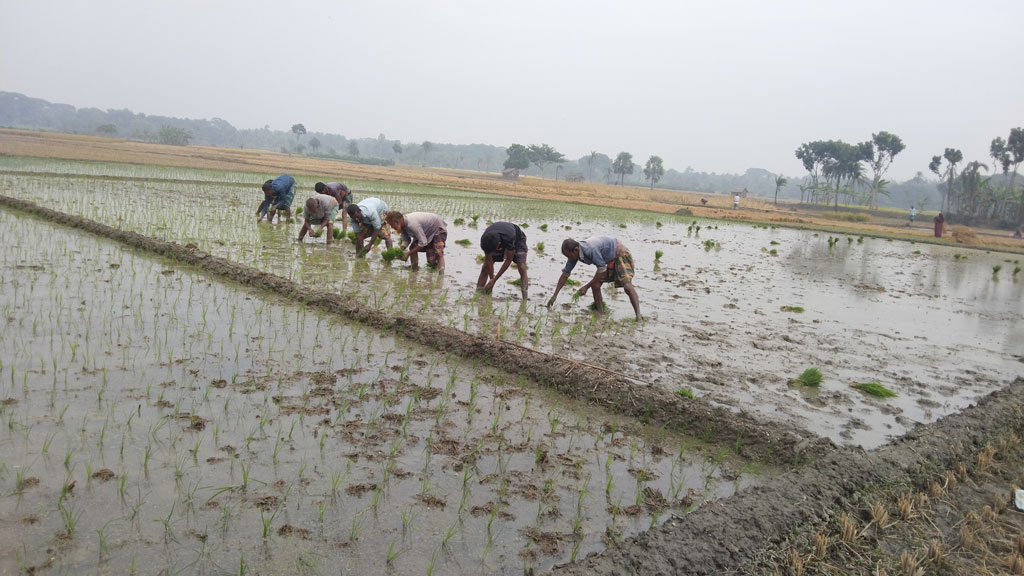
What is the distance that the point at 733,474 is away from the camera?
378 centimetres

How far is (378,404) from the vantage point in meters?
4.22

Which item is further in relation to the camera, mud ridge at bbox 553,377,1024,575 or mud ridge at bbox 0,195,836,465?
mud ridge at bbox 0,195,836,465

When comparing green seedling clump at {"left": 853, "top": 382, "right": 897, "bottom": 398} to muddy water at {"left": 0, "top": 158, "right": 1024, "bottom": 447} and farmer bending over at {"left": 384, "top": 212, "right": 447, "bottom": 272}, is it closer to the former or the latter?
muddy water at {"left": 0, "top": 158, "right": 1024, "bottom": 447}

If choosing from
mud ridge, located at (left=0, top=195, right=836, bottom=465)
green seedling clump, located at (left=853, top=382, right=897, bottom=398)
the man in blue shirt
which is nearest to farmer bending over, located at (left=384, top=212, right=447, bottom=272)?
mud ridge, located at (left=0, top=195, right=836, bottom=465)

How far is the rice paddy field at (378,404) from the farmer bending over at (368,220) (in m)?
0.41

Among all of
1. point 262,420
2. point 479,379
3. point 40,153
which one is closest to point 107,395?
point 262,420

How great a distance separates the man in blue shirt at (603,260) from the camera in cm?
686

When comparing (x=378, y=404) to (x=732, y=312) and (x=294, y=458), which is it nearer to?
(x=294, y=458)

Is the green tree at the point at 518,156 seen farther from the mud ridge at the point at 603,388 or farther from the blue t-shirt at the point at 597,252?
the mud ridge at the point at 603,388

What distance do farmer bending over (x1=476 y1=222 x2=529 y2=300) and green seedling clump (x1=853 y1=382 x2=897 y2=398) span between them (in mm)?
3755

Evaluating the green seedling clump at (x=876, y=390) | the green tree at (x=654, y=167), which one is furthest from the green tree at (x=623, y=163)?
the green seedling clump at (x=876, y=390)

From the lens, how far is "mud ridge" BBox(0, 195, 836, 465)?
408 cm

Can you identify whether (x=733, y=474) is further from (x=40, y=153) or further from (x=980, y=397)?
(x=40, y=153)

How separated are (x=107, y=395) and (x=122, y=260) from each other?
16.0ft
